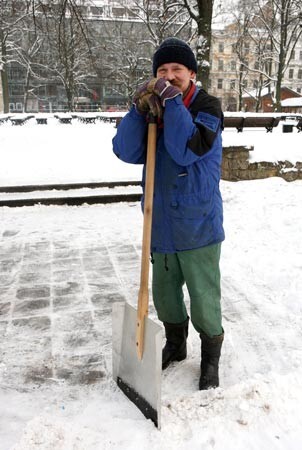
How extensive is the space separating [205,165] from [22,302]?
2.22 meters

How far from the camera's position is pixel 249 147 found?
8.02m

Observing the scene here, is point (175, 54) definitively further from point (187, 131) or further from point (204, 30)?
point (204, 30)

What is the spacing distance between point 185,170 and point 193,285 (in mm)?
651

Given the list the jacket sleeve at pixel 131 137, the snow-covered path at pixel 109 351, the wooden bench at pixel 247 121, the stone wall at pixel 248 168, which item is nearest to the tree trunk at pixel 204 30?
the wooden bench at pixel 247 121

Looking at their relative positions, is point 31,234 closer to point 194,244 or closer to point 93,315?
point 93,315

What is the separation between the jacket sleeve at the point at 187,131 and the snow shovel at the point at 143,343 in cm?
11

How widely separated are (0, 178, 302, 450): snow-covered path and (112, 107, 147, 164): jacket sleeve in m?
1.39

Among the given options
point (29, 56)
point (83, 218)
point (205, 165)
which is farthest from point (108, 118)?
point (205, 165)

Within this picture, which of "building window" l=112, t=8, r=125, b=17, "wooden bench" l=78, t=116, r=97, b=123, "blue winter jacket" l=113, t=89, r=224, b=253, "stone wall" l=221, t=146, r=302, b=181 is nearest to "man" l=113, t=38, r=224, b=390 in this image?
"blue winter jacket" l=113, t=89, r=224, b=253

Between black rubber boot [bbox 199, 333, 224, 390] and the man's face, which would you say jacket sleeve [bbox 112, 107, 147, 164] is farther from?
black rubber boot [bbox 199, 333, 224, 390]

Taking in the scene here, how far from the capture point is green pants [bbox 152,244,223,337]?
7.60ft

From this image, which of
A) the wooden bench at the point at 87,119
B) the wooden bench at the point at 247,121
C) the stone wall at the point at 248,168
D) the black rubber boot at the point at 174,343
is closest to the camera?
the black rubber boot at the point at 174,343

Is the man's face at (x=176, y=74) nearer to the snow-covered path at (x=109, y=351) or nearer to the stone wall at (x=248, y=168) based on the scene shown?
the snow-covered path at (x=109, y=351)

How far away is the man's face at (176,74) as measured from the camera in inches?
84.7
